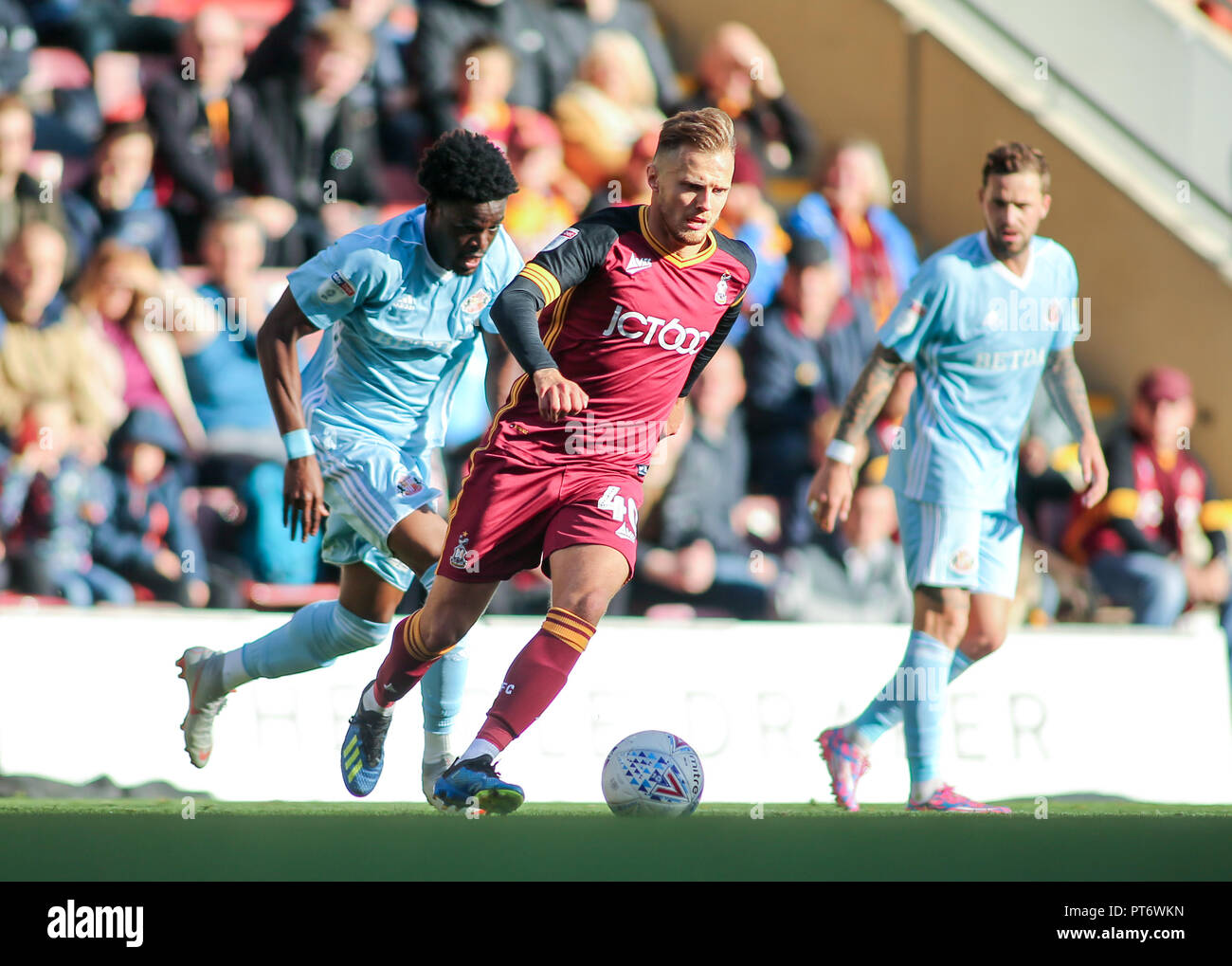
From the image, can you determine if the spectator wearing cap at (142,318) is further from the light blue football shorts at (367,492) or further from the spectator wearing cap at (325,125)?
the light blue football shorts at (367,492)

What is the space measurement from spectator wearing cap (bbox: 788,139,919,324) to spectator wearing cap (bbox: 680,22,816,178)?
39 centimetres

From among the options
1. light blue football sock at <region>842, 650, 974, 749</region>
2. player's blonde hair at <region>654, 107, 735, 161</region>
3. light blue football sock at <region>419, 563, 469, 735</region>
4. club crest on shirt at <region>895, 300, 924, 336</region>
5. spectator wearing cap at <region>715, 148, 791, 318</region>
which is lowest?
light blue football sock at <region>842, 650, 974, 749</region>

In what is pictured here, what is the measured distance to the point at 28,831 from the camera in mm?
4352

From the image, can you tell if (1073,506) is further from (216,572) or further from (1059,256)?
(216,572)

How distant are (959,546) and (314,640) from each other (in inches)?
98.0

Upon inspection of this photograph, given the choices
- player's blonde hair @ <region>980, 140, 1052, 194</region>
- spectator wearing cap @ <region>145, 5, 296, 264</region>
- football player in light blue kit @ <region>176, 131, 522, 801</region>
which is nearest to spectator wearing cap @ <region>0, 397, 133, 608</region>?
spectator wearing cap @ <region>145, 5, 296, 264</region>

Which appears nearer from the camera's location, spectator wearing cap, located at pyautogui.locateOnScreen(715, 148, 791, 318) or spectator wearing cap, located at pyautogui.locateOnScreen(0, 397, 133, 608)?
spectator wearing cap, located at pyautogui.locateOnScreen(0, 397, 133, 608)

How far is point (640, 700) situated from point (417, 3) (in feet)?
15.0

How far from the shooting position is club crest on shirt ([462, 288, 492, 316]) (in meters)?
Answer: 5.46

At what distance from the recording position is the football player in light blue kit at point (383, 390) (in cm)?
520

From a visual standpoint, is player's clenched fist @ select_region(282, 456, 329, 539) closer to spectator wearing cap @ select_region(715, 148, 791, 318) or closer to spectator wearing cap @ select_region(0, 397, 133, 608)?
spectator wearing cap @ select_region(0, 397, 133, 608)

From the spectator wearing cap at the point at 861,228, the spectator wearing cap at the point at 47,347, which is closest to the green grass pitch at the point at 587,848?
the spectator wearing cap at the point at 47,347

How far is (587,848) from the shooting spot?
417 centimetres
